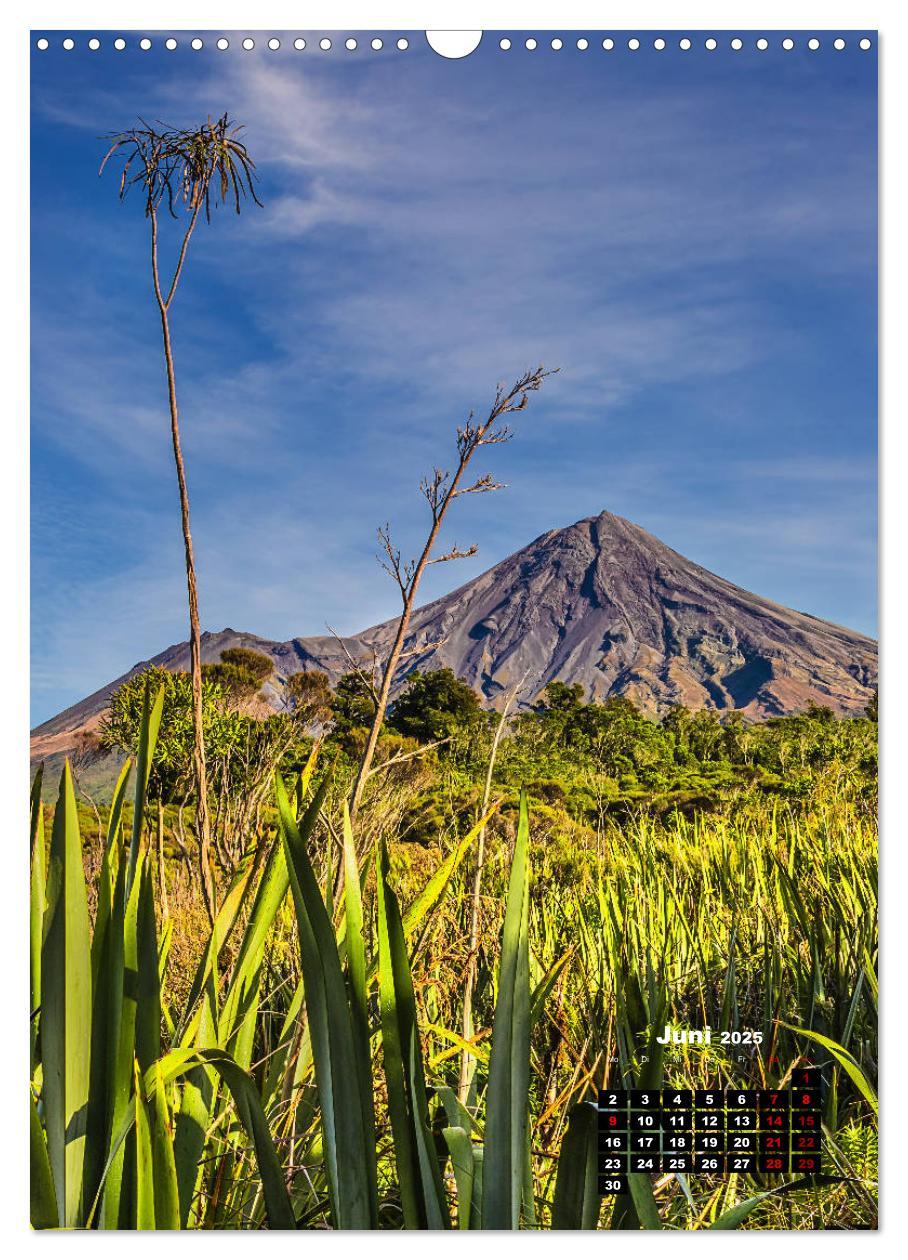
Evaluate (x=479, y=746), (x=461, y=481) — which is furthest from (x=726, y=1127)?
(x=461, y=481)

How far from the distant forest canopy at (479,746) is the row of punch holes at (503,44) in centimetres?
118

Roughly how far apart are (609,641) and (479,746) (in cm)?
47

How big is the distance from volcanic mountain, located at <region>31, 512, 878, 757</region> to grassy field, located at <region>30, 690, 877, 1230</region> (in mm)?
184

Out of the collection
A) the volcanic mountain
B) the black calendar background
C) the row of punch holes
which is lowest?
the black calendar background

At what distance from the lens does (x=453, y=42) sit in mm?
1812

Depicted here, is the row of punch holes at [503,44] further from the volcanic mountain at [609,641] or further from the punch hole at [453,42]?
the volcanic mountain at [609,641]

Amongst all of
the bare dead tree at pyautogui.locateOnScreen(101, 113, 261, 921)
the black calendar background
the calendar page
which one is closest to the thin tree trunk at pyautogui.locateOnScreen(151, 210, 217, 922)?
the calendar page

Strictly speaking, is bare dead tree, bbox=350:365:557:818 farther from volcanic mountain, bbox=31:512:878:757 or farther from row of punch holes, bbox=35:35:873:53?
row of punch holes, bbox=35:35:873:53

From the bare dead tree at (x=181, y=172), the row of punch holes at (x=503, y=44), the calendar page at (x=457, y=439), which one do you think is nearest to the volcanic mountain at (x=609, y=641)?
the calendar page at (x=457, y=439)

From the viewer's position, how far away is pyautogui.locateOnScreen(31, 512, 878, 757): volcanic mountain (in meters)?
1.94

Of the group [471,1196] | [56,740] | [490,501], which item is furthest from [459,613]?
[471,1196]

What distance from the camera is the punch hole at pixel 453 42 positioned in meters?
1.80

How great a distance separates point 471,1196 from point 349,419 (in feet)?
4.78

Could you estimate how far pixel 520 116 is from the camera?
6.09 ft
